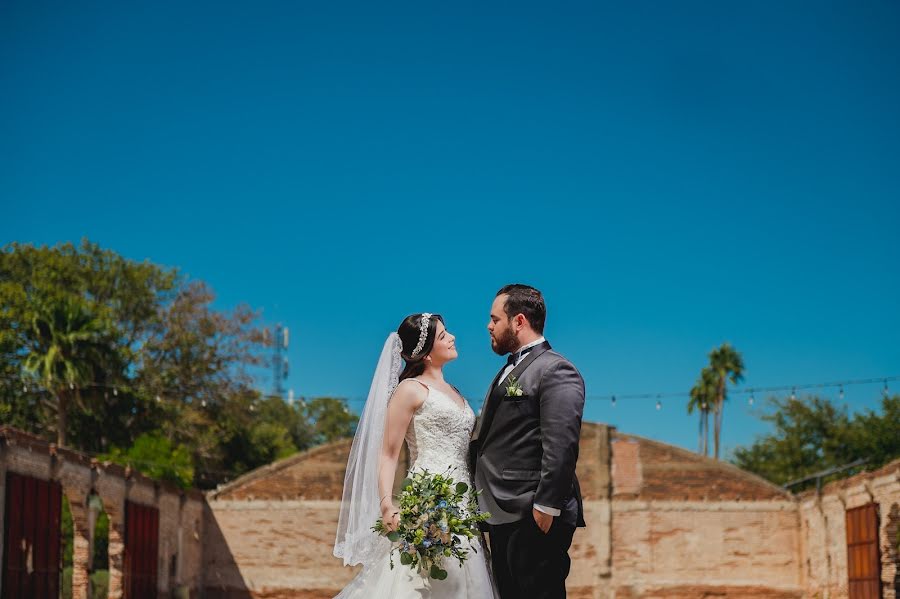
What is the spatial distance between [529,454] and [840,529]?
20607mm

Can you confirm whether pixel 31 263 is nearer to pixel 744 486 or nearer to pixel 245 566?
pixel 245 566

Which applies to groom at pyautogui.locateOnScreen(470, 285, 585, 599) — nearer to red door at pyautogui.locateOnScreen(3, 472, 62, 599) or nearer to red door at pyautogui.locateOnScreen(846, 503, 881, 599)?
red door at pyautogui.locateOnScreen(3, 472, 62, 599)

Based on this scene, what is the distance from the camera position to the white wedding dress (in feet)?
19.8

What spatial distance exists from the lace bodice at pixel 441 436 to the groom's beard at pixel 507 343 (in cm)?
47

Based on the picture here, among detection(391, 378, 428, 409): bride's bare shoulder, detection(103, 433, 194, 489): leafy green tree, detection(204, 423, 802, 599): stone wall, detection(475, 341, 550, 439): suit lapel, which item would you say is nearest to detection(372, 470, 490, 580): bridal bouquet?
detection(475, 341, 550, 439): suit lapel

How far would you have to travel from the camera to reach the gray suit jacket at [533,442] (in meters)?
5.75

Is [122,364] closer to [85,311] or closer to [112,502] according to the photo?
[85,311]

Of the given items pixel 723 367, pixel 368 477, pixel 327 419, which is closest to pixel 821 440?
pixel 723 367

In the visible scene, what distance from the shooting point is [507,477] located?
5.92 meters

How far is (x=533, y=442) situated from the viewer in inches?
235

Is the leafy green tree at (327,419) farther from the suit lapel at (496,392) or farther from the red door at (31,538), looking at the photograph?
the suit lapel at (496,392)

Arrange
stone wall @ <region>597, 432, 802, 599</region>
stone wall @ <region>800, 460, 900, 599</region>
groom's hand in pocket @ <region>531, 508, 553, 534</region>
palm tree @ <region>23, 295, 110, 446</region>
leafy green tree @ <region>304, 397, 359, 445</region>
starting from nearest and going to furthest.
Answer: groom's hand in pocket @ <region>531, 508, 553, 534</region>, stone wall @ <region>800, 460, 900, 599</region>, stone wall @ <region>597, 432, 802, 599</region>, palm tree @ <region>23, 295, 110, 446</region>, leafy green tree @ <region>304, 397, 359, 445</region>

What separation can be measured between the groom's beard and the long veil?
832 mm

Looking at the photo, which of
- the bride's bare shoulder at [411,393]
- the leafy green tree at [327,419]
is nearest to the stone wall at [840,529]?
the bride's bare shoulder at [411,393]
